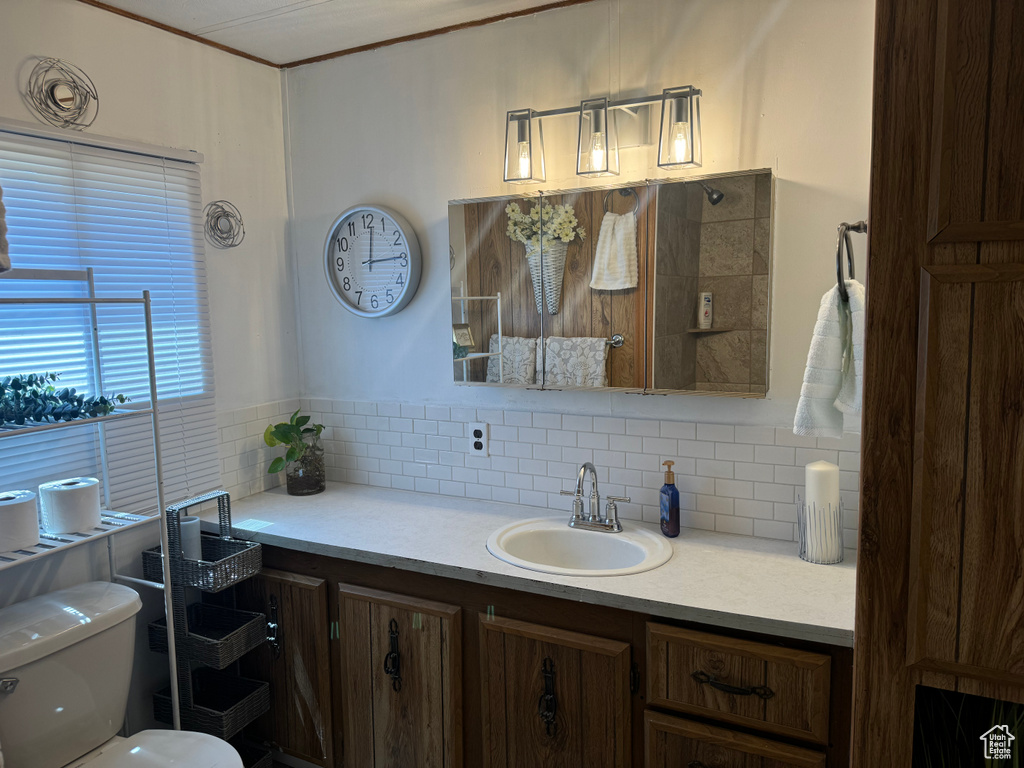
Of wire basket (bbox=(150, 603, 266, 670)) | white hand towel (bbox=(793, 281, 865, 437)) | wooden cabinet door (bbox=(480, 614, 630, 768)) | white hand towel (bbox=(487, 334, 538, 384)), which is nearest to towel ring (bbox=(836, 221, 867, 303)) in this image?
white hand towel (bbox=(793, 281, 865, 437))

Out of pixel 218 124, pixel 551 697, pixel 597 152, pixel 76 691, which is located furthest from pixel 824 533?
pixel 218 124

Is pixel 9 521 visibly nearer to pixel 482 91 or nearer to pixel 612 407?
pixel 612 407

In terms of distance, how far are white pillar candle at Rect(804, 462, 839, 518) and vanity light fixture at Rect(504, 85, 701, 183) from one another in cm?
93

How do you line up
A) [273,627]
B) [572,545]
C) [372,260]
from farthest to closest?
[372,260] → [273,627] → [572,545]

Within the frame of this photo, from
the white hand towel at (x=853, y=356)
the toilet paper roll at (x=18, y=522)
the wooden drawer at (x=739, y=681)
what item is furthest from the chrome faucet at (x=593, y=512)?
the toilet paper roll at (x=18, y=522)

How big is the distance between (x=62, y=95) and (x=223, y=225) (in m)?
0.65

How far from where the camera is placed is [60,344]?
2158 mm

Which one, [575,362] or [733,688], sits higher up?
[575,362]

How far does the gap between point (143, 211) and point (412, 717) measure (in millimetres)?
1815

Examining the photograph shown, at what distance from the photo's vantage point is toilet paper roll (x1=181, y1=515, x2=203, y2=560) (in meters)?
2.33

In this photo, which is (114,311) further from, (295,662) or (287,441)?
(295,662)

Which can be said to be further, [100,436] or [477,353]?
[477,353]

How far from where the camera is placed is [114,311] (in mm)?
2309

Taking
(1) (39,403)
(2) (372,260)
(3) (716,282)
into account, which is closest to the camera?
(1) (39,403)
